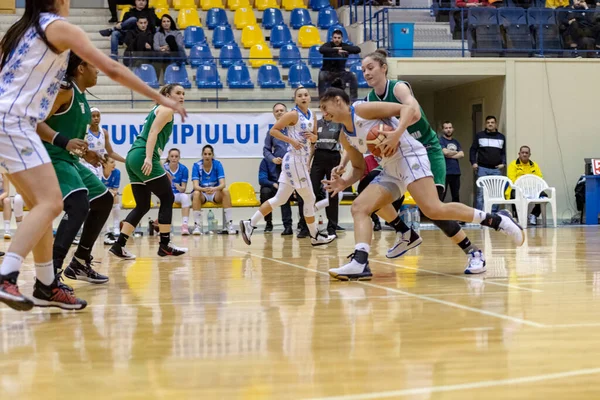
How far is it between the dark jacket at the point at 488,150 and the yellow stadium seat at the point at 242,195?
4.20 metres

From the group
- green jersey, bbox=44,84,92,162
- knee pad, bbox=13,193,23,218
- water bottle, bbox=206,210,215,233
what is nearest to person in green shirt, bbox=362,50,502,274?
green jersey, bbox=44,84,92,162

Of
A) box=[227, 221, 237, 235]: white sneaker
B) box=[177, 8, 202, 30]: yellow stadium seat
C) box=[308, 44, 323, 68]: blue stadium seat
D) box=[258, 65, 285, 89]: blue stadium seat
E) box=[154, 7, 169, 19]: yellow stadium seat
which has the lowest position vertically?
box=[227, 221, 237, 235]: white sneaker

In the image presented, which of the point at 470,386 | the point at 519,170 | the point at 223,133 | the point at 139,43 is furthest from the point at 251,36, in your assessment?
the point at 470,386

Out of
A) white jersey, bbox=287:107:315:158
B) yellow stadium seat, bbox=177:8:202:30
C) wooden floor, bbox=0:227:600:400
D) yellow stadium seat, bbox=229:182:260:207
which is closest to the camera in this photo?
wooden floor, bbox=0:227:600:400

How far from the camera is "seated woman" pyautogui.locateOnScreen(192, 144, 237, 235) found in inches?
546

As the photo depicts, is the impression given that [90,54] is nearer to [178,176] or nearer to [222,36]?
[178,176]

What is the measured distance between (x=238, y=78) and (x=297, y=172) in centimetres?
636

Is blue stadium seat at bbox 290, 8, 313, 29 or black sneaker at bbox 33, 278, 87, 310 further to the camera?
blue stadium seat at bbox 290, 8, 313, 29

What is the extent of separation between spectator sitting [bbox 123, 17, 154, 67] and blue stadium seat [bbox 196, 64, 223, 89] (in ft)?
3.31

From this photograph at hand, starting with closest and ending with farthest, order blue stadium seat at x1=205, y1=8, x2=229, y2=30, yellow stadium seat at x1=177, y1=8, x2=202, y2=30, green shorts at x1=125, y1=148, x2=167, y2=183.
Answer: green shorts at x1=125, y1=148, x2=167, y2=183 → yellow stadium seat at x1=177, y1=8, x2=202, y2=30 → blue stadium seat at x1=205, y1=8, x2=229, y2=30

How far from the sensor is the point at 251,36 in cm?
1770

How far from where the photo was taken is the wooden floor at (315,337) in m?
2.79

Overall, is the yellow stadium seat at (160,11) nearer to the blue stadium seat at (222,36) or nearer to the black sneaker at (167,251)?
the blue stadium seat at (222,36)

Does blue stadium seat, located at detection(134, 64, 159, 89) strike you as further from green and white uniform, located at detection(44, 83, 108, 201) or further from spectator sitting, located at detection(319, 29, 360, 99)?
green and white uniform, located at detection(44, 83, 108, 201)
